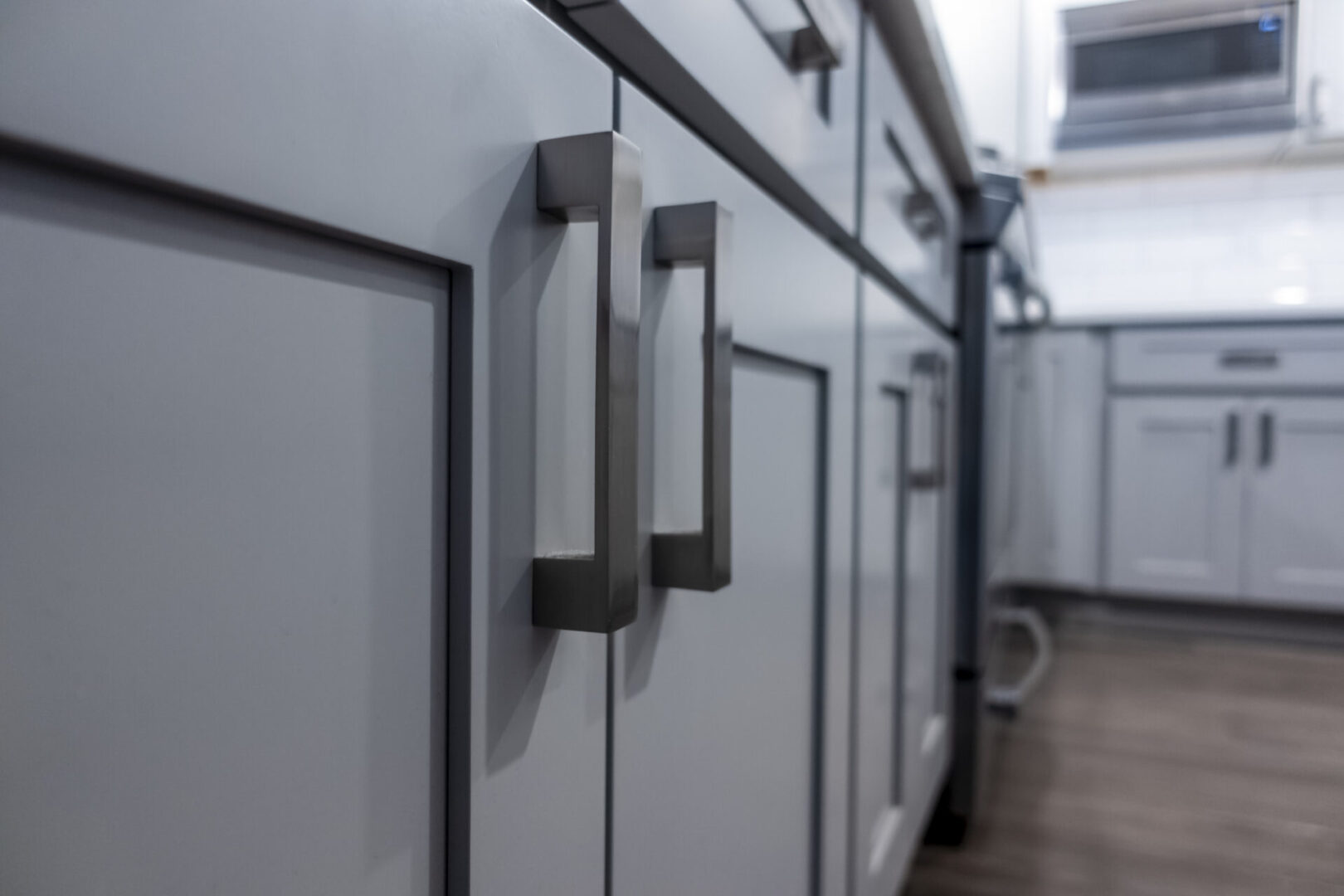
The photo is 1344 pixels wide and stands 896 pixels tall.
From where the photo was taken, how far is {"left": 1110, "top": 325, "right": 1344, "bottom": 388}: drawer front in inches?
90.5

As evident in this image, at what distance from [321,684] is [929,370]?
0.88 m

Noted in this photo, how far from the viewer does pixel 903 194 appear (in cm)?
87

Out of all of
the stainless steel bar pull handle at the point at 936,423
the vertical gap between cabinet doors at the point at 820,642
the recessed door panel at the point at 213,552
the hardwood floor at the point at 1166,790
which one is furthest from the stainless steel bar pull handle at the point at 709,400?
the hardwood floor at the point at 1166,790

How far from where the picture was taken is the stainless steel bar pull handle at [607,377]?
0.28m

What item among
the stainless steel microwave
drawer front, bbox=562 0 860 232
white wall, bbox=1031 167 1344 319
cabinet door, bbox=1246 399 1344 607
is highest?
the stainless steel microwave

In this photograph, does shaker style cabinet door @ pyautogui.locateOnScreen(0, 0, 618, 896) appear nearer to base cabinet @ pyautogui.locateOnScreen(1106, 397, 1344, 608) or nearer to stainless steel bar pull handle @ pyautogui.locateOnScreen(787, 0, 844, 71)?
stainless steel bar pull handle @ pyautogui.locateOnScreen(787, 0, 844, 71)

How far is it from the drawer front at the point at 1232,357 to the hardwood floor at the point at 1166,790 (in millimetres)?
740

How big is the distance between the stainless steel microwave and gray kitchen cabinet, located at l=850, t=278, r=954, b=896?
6.58ft

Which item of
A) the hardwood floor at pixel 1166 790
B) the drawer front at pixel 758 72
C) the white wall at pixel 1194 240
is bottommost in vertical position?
the hardwood floor at pixel 1166 790

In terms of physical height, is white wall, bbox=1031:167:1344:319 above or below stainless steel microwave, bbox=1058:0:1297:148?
below

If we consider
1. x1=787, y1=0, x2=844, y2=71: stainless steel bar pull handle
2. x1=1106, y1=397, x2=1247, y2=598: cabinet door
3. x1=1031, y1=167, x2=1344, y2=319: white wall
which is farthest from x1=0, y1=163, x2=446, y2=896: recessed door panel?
x1=1031, y1=167, x2=1344, y2=319: white wall

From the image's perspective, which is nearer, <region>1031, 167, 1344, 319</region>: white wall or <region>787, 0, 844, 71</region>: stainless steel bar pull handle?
<region>787, 0, 844, 71</region>: stainless steel bar pull handle

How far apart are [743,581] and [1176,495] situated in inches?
93.2

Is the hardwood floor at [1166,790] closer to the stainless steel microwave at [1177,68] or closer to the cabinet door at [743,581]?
the cabinet door at [743,581]
